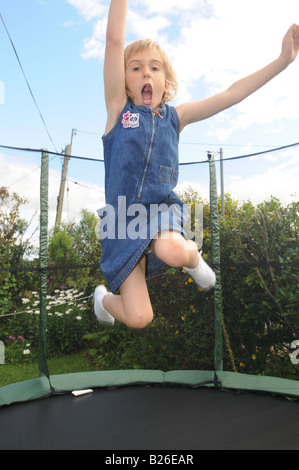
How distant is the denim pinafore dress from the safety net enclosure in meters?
0.75

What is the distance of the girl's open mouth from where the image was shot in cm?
141

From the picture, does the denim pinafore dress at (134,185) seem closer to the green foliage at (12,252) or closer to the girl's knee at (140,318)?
the girl's knee at (140,318)

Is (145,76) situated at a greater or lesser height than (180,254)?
greater

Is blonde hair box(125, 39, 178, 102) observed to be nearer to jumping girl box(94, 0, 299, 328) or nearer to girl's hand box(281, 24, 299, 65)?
jumping girl box(94, 0, 299, 328)

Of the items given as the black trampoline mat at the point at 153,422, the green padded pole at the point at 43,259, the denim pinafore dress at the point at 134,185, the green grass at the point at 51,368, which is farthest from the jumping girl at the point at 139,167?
the green grass at the point at 51,368

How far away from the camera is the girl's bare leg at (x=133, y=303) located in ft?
4.28

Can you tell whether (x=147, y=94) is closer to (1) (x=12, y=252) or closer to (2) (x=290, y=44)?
(2) (x=290, y=44)

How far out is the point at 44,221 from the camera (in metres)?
2.05

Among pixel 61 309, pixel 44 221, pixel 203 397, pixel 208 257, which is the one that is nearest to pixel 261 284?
pixel 208 257

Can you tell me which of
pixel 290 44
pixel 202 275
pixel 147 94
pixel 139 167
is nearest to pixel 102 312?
pixel 202 275

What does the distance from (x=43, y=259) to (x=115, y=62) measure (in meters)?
1.13

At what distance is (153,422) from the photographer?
1552mm
